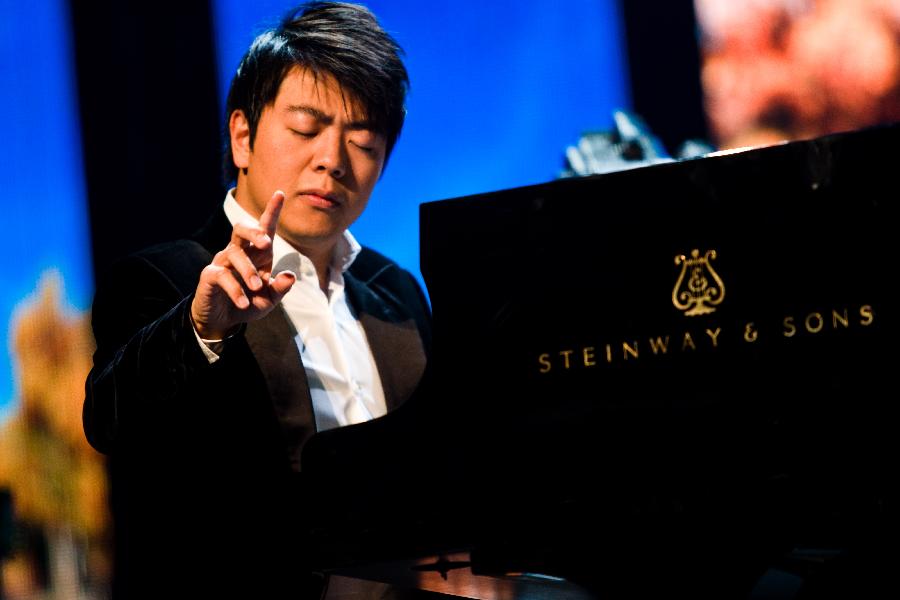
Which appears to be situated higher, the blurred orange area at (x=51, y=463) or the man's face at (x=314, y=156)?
the man's face at (x=314, y=156)

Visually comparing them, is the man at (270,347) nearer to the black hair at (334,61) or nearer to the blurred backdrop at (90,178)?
the black hair at (334,61)

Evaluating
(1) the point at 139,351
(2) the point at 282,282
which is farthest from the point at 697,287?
(1) the point at 139,351

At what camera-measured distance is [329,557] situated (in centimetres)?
137

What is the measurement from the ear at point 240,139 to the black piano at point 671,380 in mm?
797

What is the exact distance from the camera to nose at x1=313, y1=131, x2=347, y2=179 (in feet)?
6.09

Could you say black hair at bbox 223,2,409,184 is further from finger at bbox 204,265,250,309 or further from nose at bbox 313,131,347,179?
finger at bbox 204,265,250,309

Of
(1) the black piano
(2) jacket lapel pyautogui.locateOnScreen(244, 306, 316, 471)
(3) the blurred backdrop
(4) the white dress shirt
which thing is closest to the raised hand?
(1) the black piano

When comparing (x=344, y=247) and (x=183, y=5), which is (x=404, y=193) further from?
(x=344, y=247)

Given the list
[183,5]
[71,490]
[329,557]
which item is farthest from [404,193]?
[329,557]

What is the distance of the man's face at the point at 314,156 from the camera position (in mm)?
1861

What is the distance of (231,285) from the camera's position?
135 cm

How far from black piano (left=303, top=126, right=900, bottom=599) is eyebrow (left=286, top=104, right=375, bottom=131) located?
60cm

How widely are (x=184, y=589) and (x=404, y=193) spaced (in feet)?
4.73

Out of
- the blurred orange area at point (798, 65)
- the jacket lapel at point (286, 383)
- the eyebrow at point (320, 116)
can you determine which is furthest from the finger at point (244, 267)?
the blurred orange area at point (798, 65)
